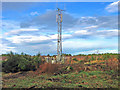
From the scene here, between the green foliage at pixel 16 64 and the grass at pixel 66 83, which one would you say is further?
the green foliage at pixel 16 64

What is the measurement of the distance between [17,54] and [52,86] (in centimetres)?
629

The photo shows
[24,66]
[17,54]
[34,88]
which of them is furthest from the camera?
[17,54]

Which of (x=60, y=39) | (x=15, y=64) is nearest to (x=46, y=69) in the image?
(x=15, y=64)

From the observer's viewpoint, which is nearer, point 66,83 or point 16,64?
point 66,83

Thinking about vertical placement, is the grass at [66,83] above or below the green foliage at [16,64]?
below

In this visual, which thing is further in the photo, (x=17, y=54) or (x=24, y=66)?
(x=17, y=54)

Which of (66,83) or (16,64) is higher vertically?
(16,64)

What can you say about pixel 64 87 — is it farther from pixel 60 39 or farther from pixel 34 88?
pixel 60 39

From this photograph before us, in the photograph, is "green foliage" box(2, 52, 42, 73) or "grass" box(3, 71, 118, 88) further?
"green foliage" box(2, 52, 42, 73)

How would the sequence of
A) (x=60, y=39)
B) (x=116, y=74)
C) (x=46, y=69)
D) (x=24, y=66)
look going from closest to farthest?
(x=116, y=74), (x=46, y=69), (x=24, y=66), (x=60, y=39)

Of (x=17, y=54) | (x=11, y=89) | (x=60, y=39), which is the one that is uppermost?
(x=60, y=39)

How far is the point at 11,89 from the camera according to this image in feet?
18.6

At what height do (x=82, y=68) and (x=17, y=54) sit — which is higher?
(x=17, y=54)

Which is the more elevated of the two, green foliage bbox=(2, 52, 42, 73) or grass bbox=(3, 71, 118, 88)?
green foliage bbox=(2, 52, 42, 73)
